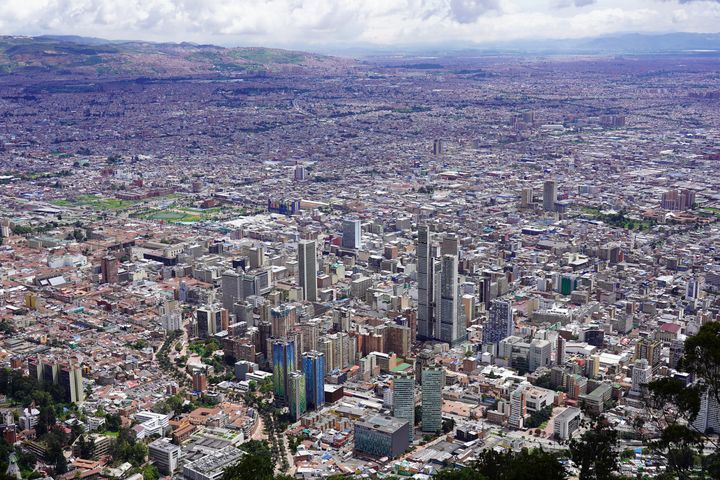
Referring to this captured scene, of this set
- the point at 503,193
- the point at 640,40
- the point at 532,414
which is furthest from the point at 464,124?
the point at 640,40

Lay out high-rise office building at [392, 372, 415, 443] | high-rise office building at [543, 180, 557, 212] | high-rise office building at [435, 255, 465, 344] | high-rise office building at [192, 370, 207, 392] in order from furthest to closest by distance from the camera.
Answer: high-rise office building at [543, 180, 557, 212] → high-rise office building at [435, 255, 465, 344] → high-rise office building at [192, 370, 207, 392] → high-rise office building at [392, 372, 415, 443]

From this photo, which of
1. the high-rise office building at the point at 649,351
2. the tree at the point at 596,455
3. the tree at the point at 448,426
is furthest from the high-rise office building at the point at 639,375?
the tree at the point at 596,455

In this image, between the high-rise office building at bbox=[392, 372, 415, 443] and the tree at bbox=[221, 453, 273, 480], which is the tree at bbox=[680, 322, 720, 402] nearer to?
the tree at bbox=[221, 453, 273, 480]

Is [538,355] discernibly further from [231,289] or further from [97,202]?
[97,202]

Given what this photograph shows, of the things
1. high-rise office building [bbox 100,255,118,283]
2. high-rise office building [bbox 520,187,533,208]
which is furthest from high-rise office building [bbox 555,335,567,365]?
high-rise office building [bbox 520,187,533,208]

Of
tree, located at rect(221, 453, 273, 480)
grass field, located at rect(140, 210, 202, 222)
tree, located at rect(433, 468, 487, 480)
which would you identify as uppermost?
tree, located at rect(221, 453, 273, 480)

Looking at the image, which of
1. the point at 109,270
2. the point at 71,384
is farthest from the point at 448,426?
the point at 109,270

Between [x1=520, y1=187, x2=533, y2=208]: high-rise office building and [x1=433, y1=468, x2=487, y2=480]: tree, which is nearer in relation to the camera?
[x1=433, y1=468, x2=487, y2=480]: tree

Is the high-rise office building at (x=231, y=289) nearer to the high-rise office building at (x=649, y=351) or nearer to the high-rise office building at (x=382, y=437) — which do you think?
the high-rise office building at (x=382, y=437)
